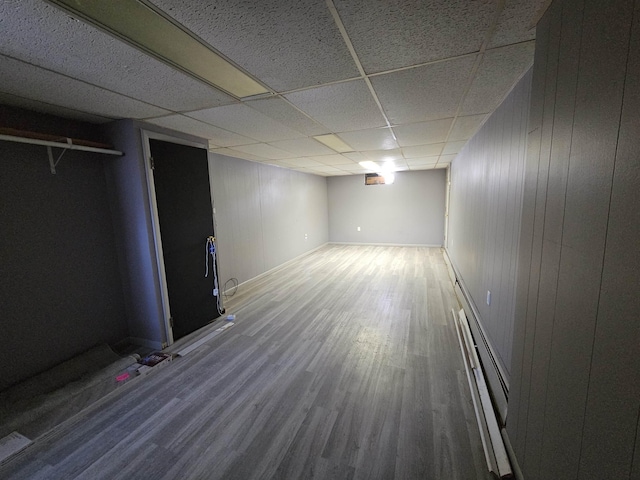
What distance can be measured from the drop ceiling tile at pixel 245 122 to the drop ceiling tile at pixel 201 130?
0.13 meters

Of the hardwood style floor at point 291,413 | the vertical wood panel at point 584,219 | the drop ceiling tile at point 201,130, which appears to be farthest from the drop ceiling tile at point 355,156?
the vertical wood panel at point 584,219

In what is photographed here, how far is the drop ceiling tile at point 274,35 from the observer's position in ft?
3.55

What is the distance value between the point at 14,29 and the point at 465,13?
6.63 feet

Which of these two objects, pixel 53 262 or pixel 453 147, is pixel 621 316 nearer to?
pixel 53 262

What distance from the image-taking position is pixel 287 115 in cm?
243

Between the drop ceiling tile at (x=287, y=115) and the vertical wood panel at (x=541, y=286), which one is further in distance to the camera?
the drop ceiling tile at (x=287, y=115)

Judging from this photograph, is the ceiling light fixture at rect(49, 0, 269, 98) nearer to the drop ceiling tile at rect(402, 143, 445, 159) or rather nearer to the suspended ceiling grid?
the suspended ceiling grid

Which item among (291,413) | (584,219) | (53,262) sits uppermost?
(584,219)

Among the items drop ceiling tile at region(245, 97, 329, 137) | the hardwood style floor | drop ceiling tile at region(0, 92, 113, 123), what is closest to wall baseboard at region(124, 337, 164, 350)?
the hardwood style floor

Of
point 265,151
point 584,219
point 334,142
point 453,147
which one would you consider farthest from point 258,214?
point 584,219

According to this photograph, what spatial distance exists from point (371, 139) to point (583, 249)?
2.96 meters

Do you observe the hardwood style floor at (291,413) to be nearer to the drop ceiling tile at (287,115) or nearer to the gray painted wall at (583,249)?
the gray painted wall at (583,249)

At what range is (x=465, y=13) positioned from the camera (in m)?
1.14

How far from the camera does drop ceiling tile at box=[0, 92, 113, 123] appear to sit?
6.20 ft
